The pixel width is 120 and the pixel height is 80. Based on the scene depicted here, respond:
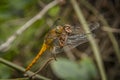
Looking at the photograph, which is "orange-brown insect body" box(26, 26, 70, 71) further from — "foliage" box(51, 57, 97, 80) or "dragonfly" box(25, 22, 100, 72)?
"foliage" box(51, 57, 97, 80)

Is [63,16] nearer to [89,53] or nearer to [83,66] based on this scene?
[89,53]

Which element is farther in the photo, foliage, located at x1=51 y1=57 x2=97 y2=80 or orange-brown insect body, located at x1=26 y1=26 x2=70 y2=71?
foliage, located at x1=51 y1=57 x2=97 y2=80

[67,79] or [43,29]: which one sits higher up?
[43,29]

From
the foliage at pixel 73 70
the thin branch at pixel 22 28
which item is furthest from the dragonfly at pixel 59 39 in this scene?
the foliage at pixel 73 70

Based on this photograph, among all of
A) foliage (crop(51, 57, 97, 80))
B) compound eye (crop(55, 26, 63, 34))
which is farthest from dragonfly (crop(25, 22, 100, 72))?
foliage (crop(51, 57, 97, 80))

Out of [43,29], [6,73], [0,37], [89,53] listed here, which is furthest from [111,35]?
[6,73]

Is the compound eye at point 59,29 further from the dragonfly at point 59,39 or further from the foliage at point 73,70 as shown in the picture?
the foliage at point 73,70

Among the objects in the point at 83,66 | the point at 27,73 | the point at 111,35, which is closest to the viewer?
the point at 27,73
